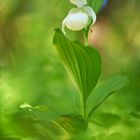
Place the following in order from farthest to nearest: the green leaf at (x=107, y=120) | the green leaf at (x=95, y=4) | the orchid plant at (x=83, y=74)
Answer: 1. the green leaf at (x=95, y=4)
2. the orchid plant at (x=83, y=74)
3. the green leaf at (x=107, y=120)

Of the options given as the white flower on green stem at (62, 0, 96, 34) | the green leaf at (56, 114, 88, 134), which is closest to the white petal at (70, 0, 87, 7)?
the white flower on green stem at (62, 0, 96, 34)

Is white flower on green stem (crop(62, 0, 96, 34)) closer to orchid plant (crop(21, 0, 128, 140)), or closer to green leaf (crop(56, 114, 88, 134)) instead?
orchid plant (crop(21, 0, 128, 140))

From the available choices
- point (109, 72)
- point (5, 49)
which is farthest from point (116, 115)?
point (5, 49)

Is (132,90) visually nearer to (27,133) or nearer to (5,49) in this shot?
(27,133)

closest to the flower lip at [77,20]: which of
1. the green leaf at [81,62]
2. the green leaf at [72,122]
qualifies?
the green leaf at [81,62]

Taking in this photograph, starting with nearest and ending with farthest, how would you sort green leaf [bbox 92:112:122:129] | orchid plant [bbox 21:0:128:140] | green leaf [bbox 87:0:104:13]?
green leaf [bbox 92:112:122:129], orchid plant [bbox 21:0:128:140], green leaf [bbox 87:0:104:13]

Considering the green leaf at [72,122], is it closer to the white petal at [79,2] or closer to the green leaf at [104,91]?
the green leaf at [104,91]

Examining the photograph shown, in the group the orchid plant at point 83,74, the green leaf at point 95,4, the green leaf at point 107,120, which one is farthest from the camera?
the green leaf at point 95,4

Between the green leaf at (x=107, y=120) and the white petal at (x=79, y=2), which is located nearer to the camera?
the green leaf at (x=107, y=120)

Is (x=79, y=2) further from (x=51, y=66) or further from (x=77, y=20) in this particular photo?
(x=51, y=66)
